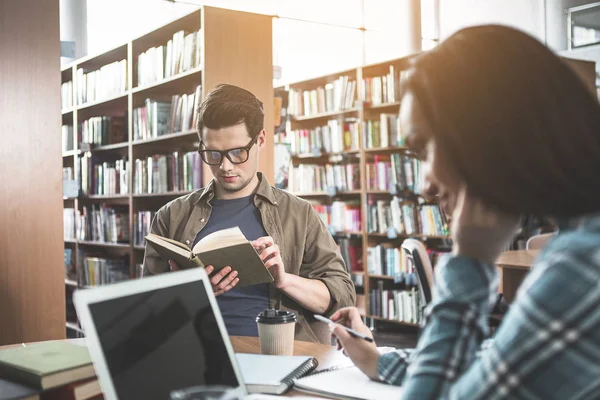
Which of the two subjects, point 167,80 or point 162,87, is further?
point 162,87

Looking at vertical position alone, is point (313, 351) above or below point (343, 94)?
below

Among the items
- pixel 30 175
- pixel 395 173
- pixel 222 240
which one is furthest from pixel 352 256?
pixel 222 240

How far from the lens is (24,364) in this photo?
3.37 feet

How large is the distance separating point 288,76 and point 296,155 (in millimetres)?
1406

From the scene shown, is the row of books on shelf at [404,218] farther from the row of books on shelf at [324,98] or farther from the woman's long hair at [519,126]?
the woman's long hair at [519,126]

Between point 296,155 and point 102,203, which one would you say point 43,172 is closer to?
point 102,203

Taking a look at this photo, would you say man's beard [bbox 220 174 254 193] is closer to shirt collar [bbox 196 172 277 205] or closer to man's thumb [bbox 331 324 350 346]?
shirt collar [bbox 196 172 277 205]

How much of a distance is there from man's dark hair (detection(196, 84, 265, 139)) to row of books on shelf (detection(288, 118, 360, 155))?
3543 mm

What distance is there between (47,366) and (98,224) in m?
4.17

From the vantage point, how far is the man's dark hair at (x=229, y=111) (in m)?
2.00

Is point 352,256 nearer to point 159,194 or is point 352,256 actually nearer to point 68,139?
point 159,194

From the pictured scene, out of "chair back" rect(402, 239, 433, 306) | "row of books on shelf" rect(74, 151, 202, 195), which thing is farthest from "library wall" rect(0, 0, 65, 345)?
"chair back" rect(402, 239, 433, 306)

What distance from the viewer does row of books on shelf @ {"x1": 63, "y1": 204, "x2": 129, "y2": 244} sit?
4.74 meters

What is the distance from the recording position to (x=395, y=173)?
5.14m
